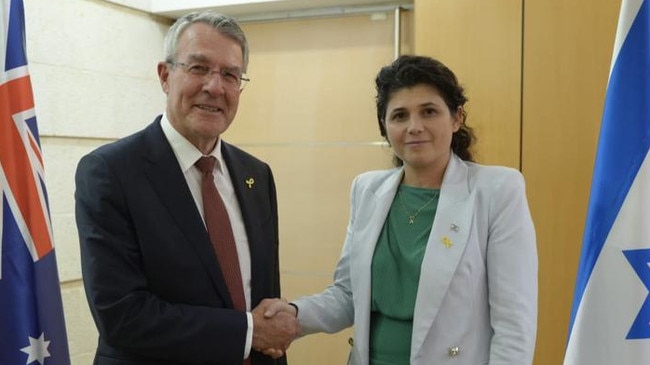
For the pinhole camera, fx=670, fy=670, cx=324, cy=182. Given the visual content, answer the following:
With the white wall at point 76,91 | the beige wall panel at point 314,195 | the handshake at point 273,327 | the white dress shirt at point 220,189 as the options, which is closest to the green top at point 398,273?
the handshake at point 273,327

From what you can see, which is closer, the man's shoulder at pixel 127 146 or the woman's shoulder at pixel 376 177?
the man's shoulder at pixel 127 146

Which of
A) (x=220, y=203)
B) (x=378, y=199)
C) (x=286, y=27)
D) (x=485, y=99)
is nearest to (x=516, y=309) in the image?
(x=378, y=199)

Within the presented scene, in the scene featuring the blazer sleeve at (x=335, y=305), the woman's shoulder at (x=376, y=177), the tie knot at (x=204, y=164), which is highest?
the tie knot at (x=204, y=164)

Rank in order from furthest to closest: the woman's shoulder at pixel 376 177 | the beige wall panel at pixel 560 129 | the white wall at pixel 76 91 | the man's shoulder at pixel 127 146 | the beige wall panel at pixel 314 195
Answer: the beige wall panel at pixel 314 195, the white wall at pixel 76 91, the beige wall panel at pixel 560 129, the woman's shoulder at pixel 376 177, the man's shoulder at pixel 127 146

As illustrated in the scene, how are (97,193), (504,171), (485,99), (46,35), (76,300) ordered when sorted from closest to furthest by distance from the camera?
(97,193) → (504,171) → (485,99) → (46,35) → (76,300)

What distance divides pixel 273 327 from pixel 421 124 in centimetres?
69

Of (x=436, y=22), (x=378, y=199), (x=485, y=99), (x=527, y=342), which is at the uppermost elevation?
(x=436, y=22)

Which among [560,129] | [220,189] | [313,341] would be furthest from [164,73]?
[313,341]

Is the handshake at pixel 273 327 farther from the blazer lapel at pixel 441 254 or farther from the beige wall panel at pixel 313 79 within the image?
the beige wall panel at pixel 313 79

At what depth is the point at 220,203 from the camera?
1.85 metres

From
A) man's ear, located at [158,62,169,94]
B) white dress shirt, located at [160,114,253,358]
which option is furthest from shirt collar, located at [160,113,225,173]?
man's ear, located at [158,62,169,94]

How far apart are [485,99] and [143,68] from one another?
187 cm

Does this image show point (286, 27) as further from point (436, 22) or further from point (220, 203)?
point (220, 203)

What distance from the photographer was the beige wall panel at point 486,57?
2.83 metres
